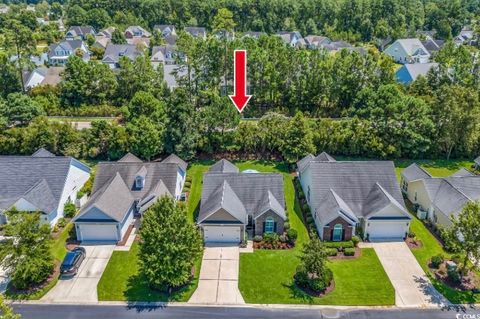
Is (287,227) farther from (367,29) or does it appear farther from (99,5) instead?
(99,5)

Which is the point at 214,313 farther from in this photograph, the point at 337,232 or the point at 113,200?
the point at 113,200

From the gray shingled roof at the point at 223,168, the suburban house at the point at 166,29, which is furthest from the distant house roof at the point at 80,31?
the gray shingled roof at the point at 223,168

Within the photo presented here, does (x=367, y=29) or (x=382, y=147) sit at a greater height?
(x=367, y=29)

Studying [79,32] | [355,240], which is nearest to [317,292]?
[355,240]

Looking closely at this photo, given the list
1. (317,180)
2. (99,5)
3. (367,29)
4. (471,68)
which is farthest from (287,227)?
(99,5)

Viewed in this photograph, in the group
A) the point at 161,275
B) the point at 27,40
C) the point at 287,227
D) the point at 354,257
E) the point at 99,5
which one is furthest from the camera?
the point at 99,5

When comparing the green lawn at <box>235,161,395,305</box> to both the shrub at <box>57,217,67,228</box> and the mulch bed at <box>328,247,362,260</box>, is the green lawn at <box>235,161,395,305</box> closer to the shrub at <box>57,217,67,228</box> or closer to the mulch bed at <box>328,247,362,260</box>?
the mulch bed at <box>328,247,362,260</box>

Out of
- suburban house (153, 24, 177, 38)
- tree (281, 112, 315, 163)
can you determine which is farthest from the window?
suburban house (153, 24, 177, 38)
